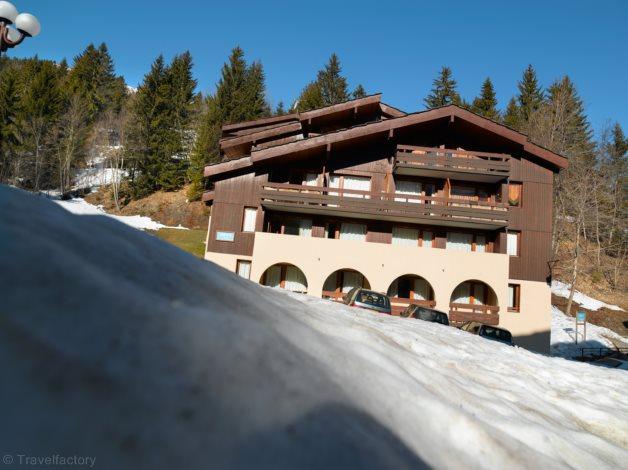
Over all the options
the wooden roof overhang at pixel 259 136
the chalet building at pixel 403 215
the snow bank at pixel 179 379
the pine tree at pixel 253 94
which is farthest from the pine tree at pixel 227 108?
the snow bank at pixel 179 379

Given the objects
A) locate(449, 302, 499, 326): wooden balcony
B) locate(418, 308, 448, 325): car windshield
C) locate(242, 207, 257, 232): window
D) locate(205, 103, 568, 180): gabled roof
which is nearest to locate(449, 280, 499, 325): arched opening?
locate(449, 302, 499, 326): wooden balcony

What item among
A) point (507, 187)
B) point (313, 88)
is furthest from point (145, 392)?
point (313, 88)

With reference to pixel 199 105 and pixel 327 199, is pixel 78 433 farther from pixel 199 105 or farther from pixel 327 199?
pixel 199 105

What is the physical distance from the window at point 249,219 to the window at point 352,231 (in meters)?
4.81

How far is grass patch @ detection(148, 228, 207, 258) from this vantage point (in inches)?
1286

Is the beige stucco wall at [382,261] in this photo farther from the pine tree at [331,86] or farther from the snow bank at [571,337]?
the pine tree at [331,86]

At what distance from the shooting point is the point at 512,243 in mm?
20703

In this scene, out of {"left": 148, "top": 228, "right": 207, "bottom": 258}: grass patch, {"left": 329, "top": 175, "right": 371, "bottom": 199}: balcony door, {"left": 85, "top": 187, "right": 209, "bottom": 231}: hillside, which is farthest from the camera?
{"left": 85, "top": 187, "right": 209, "bottom": 231}: hillside

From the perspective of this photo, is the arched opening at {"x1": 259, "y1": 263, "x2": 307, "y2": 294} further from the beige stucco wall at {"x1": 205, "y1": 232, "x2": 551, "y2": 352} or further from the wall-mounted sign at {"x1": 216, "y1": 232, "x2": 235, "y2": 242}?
the wall-mounted sign at {"x1": 216, "y1": 232, "x2": 235, "y2": 242}

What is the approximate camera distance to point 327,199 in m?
18.8

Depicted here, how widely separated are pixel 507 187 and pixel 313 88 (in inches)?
1541

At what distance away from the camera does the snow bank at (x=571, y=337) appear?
79.7 ft

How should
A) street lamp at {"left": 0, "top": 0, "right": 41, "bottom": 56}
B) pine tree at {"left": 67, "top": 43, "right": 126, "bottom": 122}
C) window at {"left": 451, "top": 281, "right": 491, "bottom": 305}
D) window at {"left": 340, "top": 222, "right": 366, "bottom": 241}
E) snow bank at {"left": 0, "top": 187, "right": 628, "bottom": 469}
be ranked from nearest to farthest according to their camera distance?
snow bank at {"left": 0, "top": 187, "right": 628, "bottom": 469}, street lamp at {"left": 0, "top": 0, "right": 41, "bottom": 56}, window at {"left": 451, "top": 281, "right": 491, "bottom": 305}, window at {"left": 340, "top": 222, "right": 366, "bottom": 241}, pine tree at {"left": 67, "top": 43, "right": 126, "bottom": 122}

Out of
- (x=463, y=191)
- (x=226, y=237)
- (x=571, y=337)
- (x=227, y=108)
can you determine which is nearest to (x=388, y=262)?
(x=463, y=191)
